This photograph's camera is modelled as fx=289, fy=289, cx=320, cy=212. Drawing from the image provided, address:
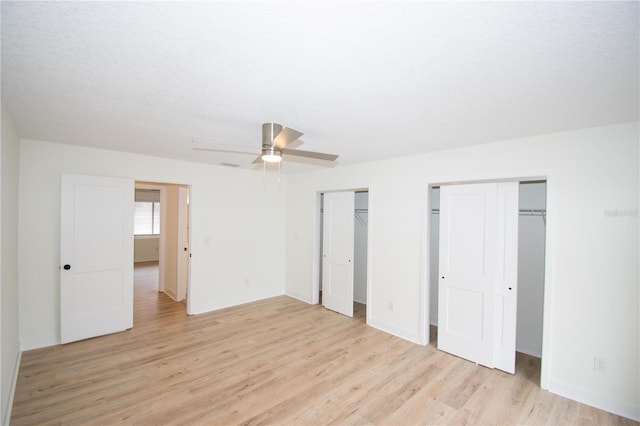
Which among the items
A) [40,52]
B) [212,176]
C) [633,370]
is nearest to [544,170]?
[633,370]

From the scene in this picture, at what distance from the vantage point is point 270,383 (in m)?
2.88

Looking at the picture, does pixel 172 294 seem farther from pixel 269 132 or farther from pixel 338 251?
pixel 269 132

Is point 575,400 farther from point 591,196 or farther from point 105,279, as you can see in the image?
point 105,279

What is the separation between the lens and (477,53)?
1457 mm

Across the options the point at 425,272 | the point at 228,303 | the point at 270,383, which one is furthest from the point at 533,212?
the point at 228,303

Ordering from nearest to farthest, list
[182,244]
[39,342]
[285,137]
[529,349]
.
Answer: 1. [285,137]
2. [39,342]
3. [529,349]
4. [182,244]

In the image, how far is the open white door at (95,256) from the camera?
143 inches

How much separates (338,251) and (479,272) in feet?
7.45

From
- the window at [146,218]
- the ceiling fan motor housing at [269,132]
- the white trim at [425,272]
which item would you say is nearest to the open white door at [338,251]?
the white trim at [425,272]

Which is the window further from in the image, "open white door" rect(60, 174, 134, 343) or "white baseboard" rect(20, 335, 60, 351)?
"white baseboard" rect(20, 335, 60, 351)

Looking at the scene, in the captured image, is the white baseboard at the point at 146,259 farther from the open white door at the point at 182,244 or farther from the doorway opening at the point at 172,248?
the open white door at the point at 182,244

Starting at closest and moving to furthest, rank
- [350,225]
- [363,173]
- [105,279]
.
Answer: [105,279] → [363,173] → [350,225]

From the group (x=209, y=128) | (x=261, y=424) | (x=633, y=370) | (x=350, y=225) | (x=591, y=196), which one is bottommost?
(x=261, y=424)

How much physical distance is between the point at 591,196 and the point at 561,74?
157cm
